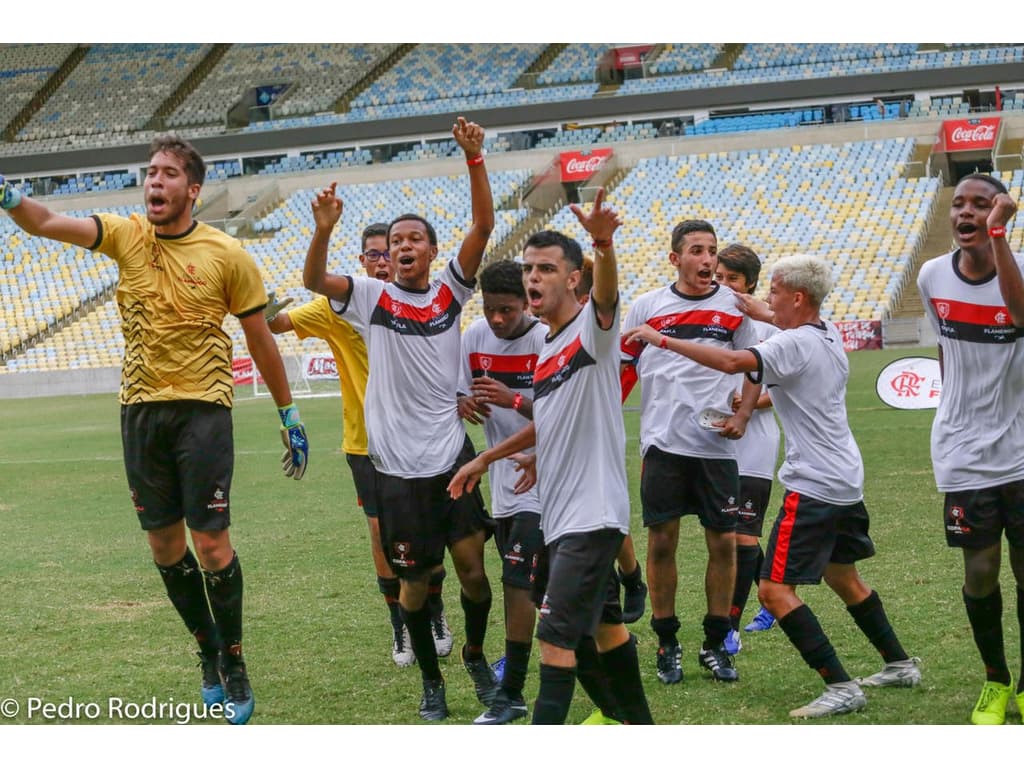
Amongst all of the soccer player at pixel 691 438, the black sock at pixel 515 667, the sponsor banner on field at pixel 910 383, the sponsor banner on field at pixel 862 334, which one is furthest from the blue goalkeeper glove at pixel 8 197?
the sponsor banner on field at pixel 862 334

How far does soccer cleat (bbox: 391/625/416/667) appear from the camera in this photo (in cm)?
634

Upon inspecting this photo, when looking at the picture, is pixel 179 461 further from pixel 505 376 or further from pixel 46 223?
pixel 505 376

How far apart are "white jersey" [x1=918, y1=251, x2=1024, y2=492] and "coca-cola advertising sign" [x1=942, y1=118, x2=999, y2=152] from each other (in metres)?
36.3

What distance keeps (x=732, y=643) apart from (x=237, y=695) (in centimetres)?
252

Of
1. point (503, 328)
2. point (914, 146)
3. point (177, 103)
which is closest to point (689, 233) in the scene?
point (503, 328)

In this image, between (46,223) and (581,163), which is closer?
(46,223)

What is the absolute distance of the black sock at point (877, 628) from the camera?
5.67m

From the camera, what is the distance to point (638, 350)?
6.52m

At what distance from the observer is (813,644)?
17.6 ft

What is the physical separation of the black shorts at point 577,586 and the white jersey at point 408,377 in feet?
3.76

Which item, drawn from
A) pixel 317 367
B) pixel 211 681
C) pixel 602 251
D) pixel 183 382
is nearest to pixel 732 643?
pixel 211 681

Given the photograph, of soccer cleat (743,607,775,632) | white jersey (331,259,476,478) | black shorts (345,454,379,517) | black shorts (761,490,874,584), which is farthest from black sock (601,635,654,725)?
soccer cleat (743,607,775,632)

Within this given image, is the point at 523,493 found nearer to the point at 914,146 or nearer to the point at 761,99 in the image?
the point at 914,146

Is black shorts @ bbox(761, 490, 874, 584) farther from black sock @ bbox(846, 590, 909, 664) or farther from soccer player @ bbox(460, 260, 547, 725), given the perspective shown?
soccer player @ bbox(460, 260, 547, 725)
